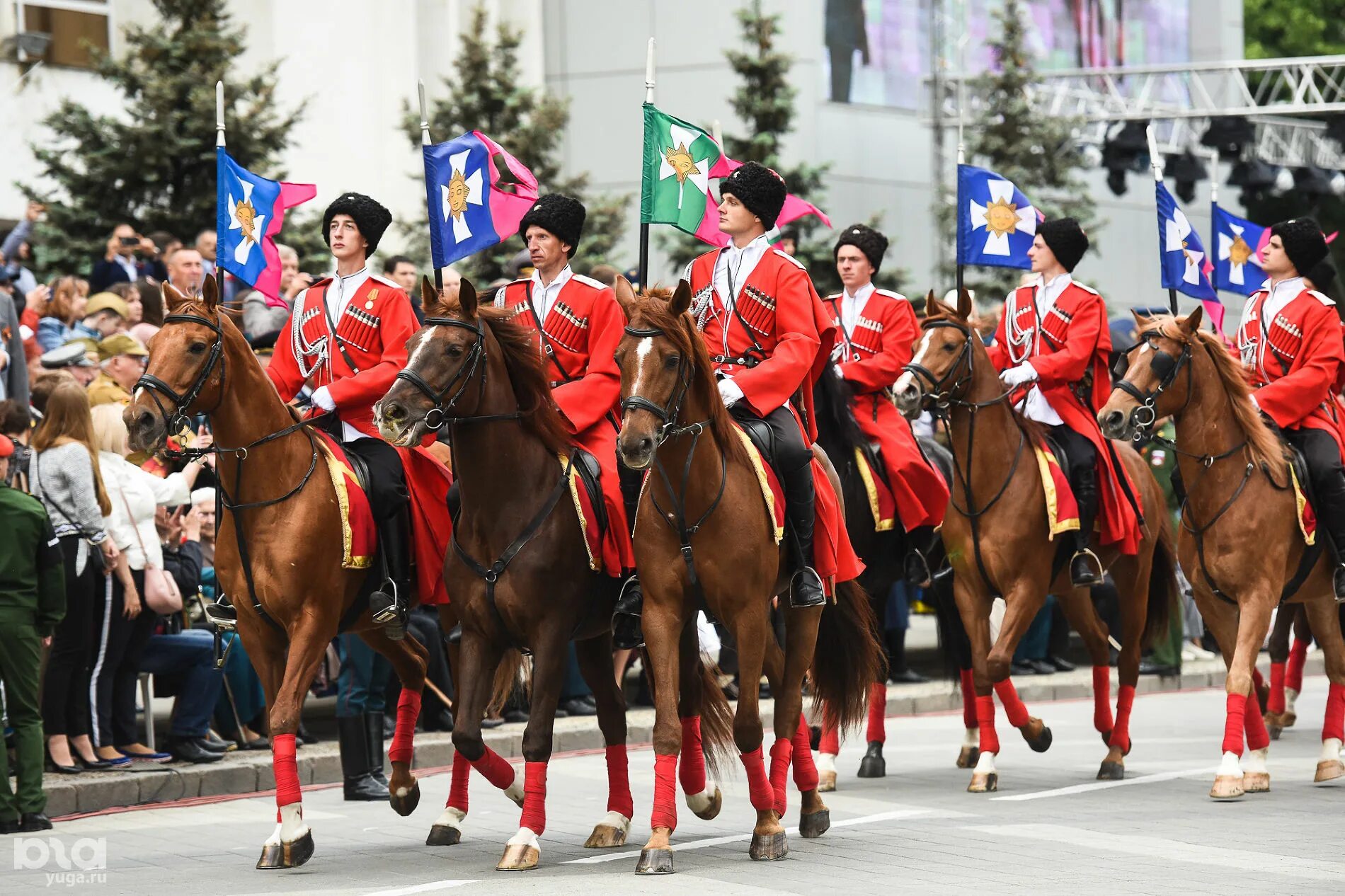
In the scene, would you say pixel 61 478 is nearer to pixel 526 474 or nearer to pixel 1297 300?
pixel 526 474

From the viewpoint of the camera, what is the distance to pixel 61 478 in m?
11.2

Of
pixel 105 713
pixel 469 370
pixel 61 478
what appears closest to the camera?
pixel 469 370

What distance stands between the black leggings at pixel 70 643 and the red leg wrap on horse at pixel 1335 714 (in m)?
7.53

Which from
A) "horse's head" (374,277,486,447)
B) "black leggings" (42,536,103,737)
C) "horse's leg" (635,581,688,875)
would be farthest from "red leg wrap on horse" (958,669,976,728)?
"black leggings" (42,536,103,737)

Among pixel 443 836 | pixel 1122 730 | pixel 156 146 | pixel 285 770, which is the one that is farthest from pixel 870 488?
pixel 156 146

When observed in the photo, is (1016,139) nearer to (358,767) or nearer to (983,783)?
(983,783)

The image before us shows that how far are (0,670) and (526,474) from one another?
342 cm

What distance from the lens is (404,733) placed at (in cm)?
1002

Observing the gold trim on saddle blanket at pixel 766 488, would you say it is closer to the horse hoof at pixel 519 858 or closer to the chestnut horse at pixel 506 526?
the chestnut horse at pixel 506 526

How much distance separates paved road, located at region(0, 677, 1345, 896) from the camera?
8367mm

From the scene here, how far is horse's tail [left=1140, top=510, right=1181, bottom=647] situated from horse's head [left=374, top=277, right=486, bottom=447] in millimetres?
6198

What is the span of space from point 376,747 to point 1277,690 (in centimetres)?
659

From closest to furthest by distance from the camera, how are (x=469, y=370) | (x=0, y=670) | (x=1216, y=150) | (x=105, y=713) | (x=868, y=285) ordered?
(x=469, y=370), (x=0, y=670), (x=105, y=713), (x=868, y=285), (x=1216, y=150)

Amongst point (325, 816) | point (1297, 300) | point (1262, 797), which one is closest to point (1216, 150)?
point (1297, 300)
